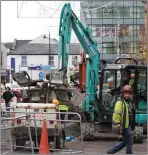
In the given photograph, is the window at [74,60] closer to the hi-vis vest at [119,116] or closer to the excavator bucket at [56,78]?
the excavator bucket at [56,78]

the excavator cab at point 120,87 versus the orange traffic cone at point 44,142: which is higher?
the excavator cab at point 120,87

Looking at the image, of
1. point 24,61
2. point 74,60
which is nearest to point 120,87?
point 74,60

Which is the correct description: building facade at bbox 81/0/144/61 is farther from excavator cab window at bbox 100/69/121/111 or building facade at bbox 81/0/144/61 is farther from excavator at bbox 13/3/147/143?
excavator cab window at bbox 100/69/121/111

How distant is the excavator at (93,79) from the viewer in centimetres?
1510

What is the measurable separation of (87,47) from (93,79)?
111 cm

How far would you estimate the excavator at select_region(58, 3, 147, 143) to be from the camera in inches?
595

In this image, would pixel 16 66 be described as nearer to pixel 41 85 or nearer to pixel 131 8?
pixel 131 8

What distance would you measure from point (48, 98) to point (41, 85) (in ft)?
1.67

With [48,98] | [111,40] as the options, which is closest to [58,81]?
[48,98]

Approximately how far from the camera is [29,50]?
7200 centimetres

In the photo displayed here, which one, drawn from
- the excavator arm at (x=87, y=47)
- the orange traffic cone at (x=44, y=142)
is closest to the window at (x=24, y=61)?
the excavator arm at (x=87, y=47)

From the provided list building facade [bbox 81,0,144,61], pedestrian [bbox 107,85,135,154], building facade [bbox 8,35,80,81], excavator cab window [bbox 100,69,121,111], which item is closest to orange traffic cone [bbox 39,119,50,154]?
pedestrian [bbox 107,85,135,154]

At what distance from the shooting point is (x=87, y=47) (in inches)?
638

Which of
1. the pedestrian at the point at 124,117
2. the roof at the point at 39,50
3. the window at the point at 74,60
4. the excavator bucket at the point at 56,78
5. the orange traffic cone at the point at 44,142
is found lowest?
the orange traffic cone at the point at 44,142
